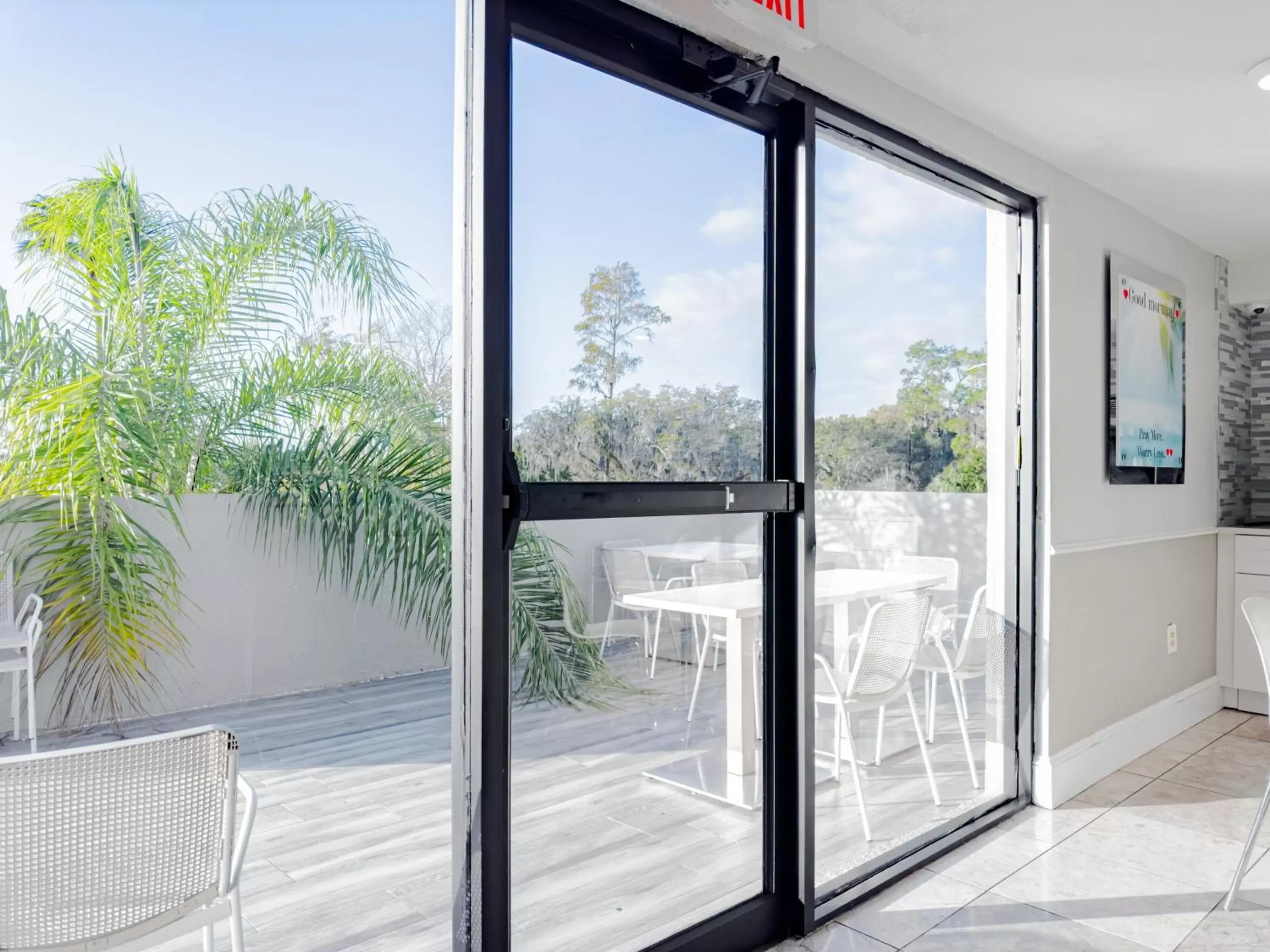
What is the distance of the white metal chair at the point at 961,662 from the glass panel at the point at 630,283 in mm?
989

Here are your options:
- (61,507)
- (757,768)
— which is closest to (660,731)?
(757,768)

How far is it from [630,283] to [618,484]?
1.46ft

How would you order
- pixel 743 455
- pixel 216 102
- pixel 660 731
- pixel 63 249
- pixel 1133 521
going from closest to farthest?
pixel 63 249 → pixel 216 102 → pixel 660 731 → pixel 743 455 → pixel 1133 521

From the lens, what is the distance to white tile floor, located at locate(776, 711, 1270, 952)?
227cm

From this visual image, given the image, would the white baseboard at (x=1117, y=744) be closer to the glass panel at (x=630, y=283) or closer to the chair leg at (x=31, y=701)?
the glass panel at (x=630, y=283)

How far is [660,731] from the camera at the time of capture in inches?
82.0

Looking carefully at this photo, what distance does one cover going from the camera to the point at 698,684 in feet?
7.06

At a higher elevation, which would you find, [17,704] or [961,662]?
[17,704]

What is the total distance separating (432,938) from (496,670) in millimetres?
501

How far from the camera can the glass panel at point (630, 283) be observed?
1.84 meters

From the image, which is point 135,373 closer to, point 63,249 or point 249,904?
point 63,249

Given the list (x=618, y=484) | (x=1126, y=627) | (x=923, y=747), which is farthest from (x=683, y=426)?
(x=1126, y=627)

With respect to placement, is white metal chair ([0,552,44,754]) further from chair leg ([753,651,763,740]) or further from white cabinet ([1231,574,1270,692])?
white cabinet ([1231,574,1270,692])

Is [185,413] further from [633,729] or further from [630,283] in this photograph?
[633,729]
